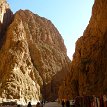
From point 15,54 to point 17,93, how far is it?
52.2 feet

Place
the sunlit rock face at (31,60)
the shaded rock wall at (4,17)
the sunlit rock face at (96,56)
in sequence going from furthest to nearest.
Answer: the shaded rock wall at (4,17) < the sunlit rock face at (31,60) < the sunlit rock face at (96,56)

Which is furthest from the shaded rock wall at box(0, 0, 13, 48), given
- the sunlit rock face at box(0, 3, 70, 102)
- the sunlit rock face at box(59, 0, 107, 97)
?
the sunlit rock face at box(59, 0, 107, 97)

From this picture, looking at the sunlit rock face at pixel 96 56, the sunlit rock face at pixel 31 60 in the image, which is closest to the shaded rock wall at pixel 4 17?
the sunlit rock face at pixel 31 60

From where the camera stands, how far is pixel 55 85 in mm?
107812

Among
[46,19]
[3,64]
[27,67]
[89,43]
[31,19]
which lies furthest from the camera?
[46,19]

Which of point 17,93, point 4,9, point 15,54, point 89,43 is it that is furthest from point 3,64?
point 89,43

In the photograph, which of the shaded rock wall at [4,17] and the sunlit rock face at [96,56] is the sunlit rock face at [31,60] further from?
the sunlit rock face at [96,56]

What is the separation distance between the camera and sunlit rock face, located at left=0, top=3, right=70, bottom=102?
80.6m

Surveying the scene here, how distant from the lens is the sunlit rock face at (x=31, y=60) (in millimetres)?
80625

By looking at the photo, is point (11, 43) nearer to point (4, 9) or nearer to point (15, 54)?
point (15, 54)

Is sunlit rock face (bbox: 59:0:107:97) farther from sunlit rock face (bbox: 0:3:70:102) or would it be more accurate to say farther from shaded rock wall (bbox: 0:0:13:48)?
shaded rock wall (bbox: 0:0:13:48)

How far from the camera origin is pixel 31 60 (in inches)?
4269

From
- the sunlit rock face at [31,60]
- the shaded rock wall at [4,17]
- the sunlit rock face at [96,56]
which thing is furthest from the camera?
the shaded rock wall at [4,17]

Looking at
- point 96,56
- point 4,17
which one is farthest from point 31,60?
point 96,56
